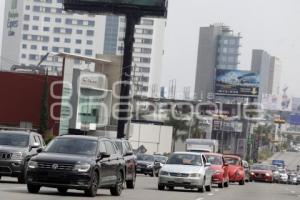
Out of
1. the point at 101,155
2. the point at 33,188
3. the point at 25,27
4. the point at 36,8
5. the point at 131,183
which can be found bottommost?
the point at 131,183

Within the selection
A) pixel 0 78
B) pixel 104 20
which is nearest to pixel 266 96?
pixel 104 20

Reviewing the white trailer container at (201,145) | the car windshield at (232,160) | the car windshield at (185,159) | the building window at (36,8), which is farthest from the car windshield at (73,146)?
the building window at (36,8)

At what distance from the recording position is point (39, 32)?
192375 millimetres

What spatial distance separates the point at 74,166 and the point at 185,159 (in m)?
10.8

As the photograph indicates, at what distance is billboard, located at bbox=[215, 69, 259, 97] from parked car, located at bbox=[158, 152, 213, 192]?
355ft

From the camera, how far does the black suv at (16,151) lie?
29.1 meters

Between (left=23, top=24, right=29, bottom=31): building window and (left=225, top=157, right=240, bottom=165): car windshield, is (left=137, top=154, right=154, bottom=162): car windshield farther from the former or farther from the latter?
(left=23, top=24, right=29, bottom=31): building window

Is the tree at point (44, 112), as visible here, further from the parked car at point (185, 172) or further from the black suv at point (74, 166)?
the black suv at point (74, 166)

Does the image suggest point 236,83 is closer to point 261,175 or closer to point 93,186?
point 261,175

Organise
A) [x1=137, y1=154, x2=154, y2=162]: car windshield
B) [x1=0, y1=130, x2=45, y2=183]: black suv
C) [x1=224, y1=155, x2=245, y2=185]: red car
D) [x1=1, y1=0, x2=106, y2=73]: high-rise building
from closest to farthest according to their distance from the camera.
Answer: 1. [x1=0, y1=130, x2=45, y2=183]: black suv
2. [x1=224, y1=155, x2=245, y2=185]: red car
3. [x1=137, y1=154, x2=154, y2=162]: car windshield
4. [x1=1, y1=0, x2=106, y2=73]: high-rise building

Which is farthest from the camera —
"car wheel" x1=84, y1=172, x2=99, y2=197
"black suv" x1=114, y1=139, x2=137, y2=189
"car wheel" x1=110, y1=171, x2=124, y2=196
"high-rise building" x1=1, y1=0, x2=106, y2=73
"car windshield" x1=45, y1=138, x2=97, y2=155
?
"high-rise building" x1=1, y1=0, x2=106, y2=73

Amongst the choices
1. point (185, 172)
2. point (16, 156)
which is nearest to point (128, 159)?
point (185, 172)

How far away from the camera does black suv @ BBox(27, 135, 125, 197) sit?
23297 millimetres

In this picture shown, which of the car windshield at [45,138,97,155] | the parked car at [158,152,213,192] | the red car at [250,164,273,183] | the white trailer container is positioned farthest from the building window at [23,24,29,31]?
the car windshield at [45,138,97,155]
